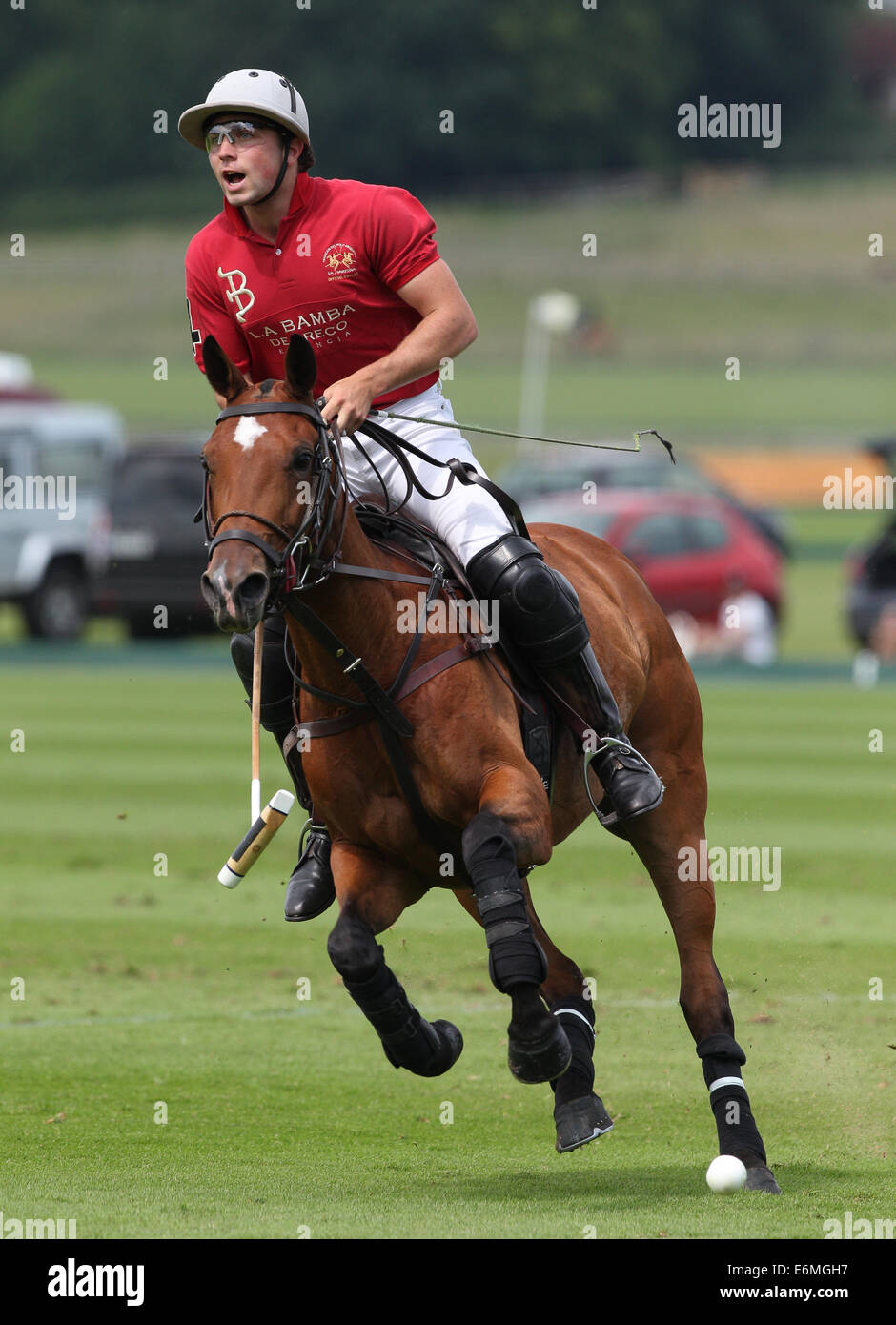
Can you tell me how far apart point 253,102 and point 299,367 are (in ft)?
2.96

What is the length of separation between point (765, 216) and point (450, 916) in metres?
66.6

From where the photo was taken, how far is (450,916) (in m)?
13.2

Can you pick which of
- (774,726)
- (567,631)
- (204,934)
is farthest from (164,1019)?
(774,726)

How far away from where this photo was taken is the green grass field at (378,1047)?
6809 millimetres

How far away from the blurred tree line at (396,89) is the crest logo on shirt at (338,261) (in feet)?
250

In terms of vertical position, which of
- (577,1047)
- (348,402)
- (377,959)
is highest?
(348,402)

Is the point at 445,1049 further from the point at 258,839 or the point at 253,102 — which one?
the point at 253,102

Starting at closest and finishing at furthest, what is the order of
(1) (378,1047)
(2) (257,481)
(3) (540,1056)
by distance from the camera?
(2) (257,481) → (3) (540,1056) → (1) (378,1047)

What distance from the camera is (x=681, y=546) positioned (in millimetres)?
27250

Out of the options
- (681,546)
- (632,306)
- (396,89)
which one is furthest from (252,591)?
(396,89)

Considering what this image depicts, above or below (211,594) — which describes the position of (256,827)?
below

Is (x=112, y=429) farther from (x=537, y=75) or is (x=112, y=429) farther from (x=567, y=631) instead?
(x=537, y=75)

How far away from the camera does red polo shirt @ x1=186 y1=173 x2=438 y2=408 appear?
6.82 metres

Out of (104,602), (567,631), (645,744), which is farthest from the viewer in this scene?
(104,602)
